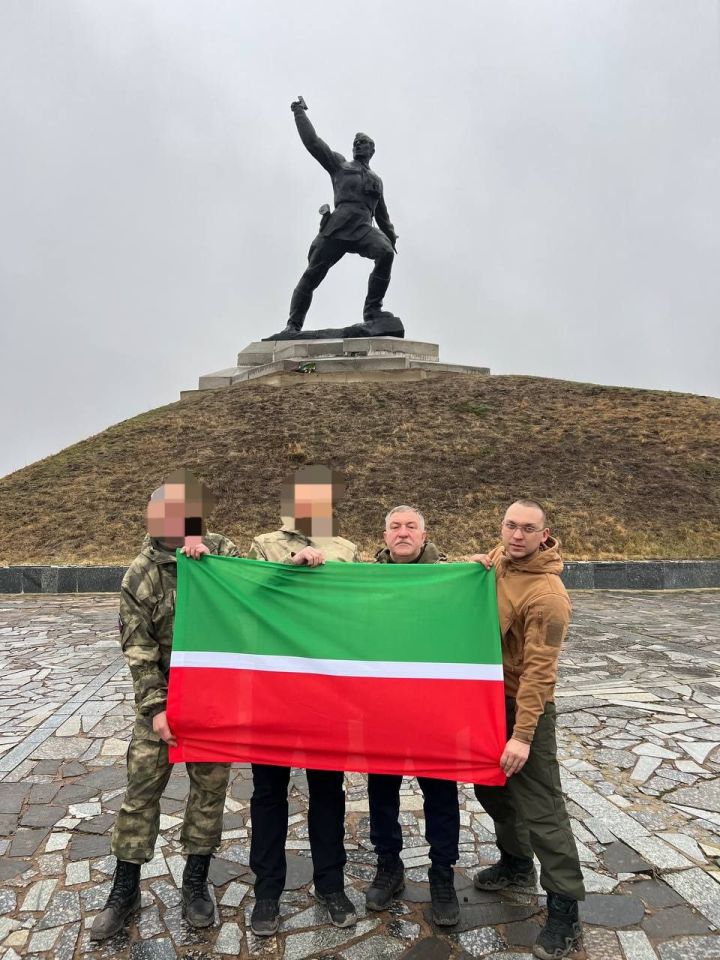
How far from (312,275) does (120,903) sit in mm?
23105

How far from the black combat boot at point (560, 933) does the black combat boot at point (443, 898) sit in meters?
0.34

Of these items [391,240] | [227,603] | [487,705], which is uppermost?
[391,240]

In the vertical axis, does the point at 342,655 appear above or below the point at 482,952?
above

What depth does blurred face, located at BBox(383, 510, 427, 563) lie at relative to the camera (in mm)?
3076

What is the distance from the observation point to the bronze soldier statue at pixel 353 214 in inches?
878

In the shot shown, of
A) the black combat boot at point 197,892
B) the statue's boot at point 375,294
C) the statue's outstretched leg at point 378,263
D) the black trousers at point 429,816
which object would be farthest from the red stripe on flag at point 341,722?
the statue's boot at point 375,294

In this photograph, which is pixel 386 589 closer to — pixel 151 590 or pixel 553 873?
pixel 151 590

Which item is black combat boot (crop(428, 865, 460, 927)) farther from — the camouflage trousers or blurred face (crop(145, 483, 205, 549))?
blurred face (crop(145, 483, 205, 549))

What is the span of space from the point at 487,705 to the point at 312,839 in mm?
938

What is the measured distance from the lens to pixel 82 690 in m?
6.22

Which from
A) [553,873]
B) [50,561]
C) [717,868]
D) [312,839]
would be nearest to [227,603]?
[312,839]

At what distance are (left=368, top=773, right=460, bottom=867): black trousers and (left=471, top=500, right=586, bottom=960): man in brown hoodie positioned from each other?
0.27 metres

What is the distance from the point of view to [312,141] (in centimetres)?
2214

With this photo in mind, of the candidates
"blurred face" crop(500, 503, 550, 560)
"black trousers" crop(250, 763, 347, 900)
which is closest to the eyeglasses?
"blurred face" crop(500, 503, 550, 560)
